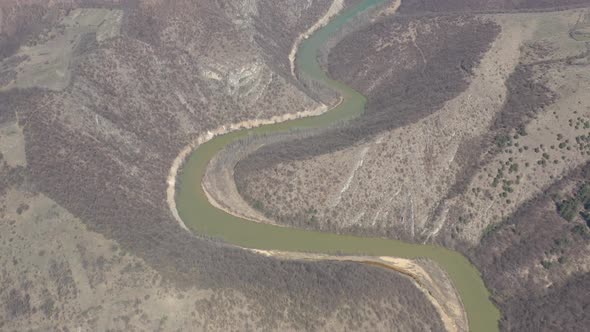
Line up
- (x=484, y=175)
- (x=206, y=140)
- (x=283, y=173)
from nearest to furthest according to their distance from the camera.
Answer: (x=484, y=175) → (x=283, y=173) → (x=206, y=140)

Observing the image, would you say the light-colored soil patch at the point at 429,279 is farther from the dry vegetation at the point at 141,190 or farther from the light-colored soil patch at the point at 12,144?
the light-colored soil patch at the point at 12,144

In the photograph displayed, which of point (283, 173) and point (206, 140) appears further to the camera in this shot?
point (206, 140)

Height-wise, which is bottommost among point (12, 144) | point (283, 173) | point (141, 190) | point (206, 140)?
point (141, 190)

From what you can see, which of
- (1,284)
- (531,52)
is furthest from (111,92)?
(531,52)

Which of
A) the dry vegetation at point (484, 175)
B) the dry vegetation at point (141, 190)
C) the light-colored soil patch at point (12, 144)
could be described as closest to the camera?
the dry vegetation at point (141, 190)

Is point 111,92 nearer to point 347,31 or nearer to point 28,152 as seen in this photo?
point 28,152

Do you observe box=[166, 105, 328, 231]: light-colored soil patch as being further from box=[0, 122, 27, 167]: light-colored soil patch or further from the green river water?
box=[0, 122, 27, 167]: light-colored soil patch

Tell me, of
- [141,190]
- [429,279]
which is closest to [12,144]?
[141,190]

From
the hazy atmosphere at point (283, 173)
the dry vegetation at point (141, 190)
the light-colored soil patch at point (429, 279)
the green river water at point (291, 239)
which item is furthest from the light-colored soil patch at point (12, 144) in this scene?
the light-colored soil patch at point (429, 279)

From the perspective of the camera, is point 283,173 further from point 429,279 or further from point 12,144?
point 12,144

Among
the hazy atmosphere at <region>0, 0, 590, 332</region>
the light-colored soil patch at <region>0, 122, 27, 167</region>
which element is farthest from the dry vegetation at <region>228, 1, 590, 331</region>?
the light-colored soil patch at <region>0, 122, 27, 167</region>

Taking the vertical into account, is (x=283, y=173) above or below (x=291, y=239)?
above
